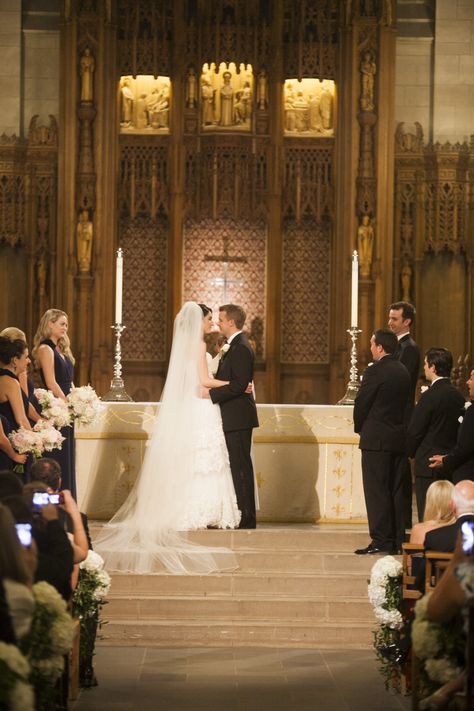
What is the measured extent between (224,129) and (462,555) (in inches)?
450

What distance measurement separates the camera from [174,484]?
10039 millimetres

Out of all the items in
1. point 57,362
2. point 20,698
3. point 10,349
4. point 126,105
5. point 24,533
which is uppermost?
point 126,105

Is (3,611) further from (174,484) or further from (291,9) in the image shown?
(291,9)

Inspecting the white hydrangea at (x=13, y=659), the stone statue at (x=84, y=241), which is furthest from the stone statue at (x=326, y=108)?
the white hydrangea at (x=13, y=659)

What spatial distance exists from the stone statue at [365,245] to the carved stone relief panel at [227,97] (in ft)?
6.48

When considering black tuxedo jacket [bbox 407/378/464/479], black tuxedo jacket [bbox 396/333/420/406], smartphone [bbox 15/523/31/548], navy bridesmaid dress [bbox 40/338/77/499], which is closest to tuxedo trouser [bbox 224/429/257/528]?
navy bridesmaid dress [bbox 40/338/77/499]

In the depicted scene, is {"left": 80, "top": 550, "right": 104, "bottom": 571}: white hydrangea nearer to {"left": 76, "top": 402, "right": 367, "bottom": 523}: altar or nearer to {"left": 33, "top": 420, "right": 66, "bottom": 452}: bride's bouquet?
{"left": 33, "top": 420, "right": 66, "bottom": 452}: bride's bouquet

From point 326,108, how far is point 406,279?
2459 millimetres

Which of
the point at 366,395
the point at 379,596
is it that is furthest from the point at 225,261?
the point at 379,596

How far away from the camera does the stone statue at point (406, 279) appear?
15.8m

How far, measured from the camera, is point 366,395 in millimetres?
9664

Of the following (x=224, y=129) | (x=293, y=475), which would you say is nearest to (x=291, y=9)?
(x=224, y=129)

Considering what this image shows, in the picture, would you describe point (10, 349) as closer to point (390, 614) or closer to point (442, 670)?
point (390, 614)

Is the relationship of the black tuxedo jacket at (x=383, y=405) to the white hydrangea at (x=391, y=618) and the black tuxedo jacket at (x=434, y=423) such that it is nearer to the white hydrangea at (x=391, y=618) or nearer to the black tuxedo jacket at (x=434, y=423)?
the black tuxedo jacket at (x=434, y=423)
